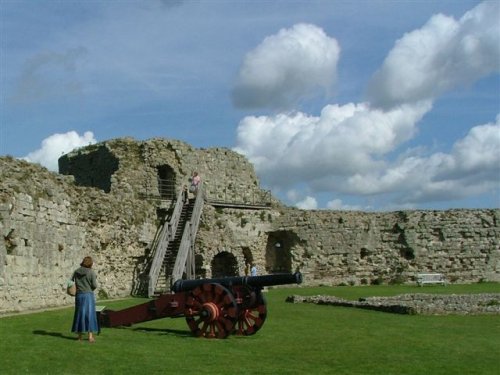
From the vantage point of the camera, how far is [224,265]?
32.3 meters

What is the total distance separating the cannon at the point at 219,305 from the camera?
41.1 feet

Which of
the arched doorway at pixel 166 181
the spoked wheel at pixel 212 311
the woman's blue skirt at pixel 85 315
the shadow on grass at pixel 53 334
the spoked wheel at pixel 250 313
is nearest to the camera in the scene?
the woman's blue skirt at pixel 85 315

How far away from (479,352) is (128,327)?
21.7 feet

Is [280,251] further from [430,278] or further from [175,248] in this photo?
[175,248]

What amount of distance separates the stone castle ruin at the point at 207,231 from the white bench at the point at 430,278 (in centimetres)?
160

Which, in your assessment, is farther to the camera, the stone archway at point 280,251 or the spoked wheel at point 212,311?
the stone archway at point 280,251

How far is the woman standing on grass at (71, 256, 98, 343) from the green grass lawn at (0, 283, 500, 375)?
0.28 m

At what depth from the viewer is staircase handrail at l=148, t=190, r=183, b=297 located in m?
24.3

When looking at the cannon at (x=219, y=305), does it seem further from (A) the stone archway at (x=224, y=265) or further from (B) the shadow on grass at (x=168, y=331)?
(A) the stone archway at (x=224, y=265)

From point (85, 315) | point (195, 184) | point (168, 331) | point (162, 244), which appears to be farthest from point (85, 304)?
point (195, 184)

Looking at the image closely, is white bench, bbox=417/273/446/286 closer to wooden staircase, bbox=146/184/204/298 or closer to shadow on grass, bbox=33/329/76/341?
wooden staircase, bbox=146/184/204/298

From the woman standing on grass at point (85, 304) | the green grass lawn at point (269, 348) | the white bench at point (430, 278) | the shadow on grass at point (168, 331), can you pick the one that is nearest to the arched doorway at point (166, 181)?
the white bench at point (430, 278)

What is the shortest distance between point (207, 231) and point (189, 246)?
2436mm

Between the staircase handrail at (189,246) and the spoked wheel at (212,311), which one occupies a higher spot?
the staircase handrail at (189,246)
